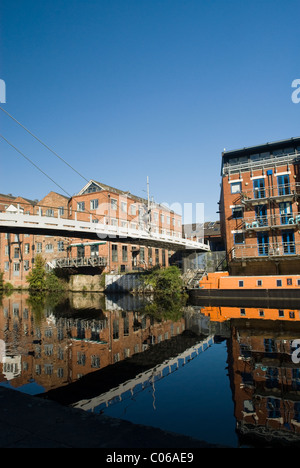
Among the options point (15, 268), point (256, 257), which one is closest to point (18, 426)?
point (256, 257)

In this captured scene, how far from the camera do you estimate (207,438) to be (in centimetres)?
593

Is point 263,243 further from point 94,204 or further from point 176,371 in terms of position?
point 94,204

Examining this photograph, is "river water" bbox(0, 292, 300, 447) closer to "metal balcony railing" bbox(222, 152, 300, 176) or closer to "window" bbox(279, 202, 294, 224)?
"window" bbox(279, 202, 294, 224)

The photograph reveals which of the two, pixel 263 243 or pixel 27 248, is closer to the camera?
pixel 263 243

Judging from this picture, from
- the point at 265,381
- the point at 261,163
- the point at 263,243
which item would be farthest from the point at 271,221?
the point at 265,381

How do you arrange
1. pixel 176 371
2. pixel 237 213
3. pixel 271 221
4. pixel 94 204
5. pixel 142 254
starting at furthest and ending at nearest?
pixel 142 254 → pixel 94 204 → pixel 237 213 → pixel 271 221 → pixel 176 371

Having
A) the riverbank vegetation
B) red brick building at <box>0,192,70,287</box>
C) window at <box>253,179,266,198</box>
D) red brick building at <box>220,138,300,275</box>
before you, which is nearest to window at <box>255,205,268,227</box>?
red brick building at <box>220,138,300,275</box>

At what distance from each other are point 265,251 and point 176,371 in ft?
71.8

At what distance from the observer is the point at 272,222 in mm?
28953

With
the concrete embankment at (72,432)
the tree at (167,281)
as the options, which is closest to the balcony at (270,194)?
the tree at (167,281)

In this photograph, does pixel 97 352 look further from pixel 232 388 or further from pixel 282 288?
pixel 282 288

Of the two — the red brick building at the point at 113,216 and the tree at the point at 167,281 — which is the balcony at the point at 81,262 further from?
the tree at the point at 167,281

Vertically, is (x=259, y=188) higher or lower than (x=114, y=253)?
higher

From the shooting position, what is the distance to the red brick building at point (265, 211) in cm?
2798
